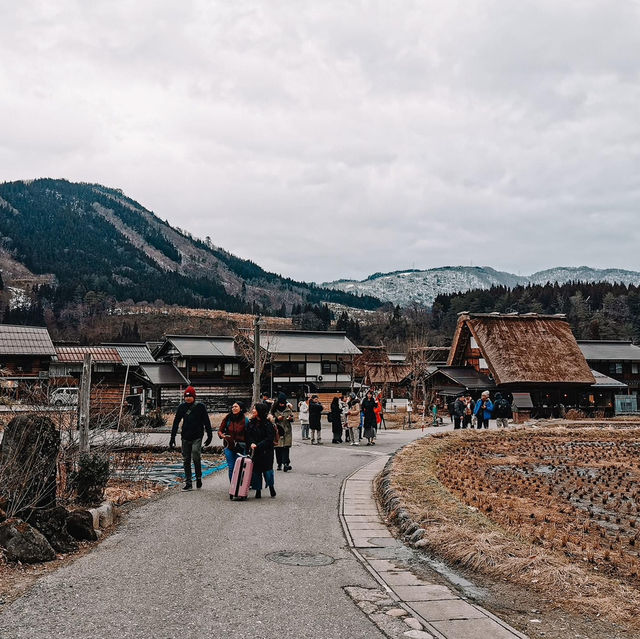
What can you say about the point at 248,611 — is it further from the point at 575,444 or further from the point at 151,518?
the point at 575,444

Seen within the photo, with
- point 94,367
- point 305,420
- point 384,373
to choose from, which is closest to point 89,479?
point 305,420

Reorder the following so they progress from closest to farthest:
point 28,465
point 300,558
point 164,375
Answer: point 300,558, point 28,465, point 164,375

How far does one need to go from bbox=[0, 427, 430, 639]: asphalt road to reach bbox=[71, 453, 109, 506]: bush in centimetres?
66

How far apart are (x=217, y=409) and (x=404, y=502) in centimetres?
3908

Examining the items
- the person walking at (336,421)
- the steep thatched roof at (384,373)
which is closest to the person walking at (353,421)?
the person walking at (336,421)

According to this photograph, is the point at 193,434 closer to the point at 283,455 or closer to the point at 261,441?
the point at 261,441

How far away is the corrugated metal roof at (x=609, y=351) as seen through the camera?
50.0 metres

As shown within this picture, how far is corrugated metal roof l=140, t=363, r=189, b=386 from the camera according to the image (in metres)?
44.7

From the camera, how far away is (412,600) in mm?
5594

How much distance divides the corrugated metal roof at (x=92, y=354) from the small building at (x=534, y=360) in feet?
77.1

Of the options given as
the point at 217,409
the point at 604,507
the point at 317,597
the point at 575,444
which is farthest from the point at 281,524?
the point at 217,409

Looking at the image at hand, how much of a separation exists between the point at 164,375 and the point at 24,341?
997 centimetres

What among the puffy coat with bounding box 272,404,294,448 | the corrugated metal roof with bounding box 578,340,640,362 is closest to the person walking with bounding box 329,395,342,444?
the puffy coat with bounding box 272,404,294,448

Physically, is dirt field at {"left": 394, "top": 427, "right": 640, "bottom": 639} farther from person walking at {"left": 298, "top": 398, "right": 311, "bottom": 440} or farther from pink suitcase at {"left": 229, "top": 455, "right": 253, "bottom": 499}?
person walking at {"left": 298, "top": 398, "right": 311, "bottom": 440}
